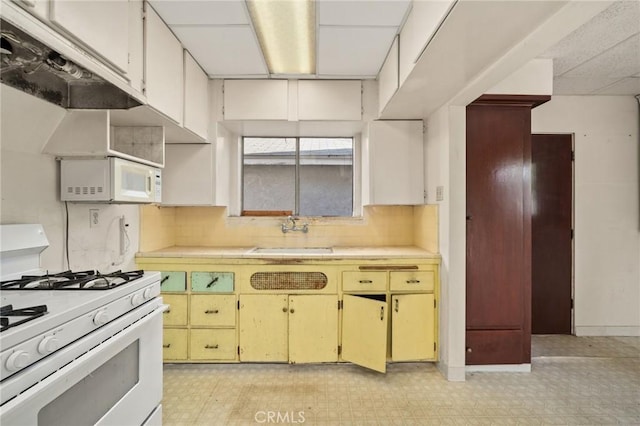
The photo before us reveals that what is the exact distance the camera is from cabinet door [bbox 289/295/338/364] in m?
2.35

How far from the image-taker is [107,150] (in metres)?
1.61

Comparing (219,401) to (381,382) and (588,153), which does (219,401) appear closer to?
(381,382)

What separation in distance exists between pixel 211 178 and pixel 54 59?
1.52m

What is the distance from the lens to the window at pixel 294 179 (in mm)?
3262

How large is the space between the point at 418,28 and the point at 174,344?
2.67m

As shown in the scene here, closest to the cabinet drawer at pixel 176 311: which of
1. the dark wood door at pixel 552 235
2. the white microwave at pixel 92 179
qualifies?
the white microwave at pixel 92 179

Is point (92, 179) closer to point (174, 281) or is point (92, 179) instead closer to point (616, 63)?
point (174, 281)

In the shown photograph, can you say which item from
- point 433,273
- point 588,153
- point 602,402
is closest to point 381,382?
point 433,273

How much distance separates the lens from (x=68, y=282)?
1.33 metres

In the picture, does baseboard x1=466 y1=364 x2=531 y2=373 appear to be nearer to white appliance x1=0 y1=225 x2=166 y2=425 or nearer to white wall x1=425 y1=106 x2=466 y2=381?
white wall x1=425 y1=106 x2=466 y2=381

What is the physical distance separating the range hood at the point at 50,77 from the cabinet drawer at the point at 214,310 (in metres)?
1.44

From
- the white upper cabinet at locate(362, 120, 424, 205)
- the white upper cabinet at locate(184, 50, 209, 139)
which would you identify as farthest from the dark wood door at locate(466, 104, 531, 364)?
the white upper cabinet at locate(184, 50, 209, 139)

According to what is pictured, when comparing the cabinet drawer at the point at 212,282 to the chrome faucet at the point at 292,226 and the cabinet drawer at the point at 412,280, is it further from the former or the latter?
the cabinet drawer at the point at 412,280

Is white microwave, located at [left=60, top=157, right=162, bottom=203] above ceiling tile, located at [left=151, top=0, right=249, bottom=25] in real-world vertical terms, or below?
below
